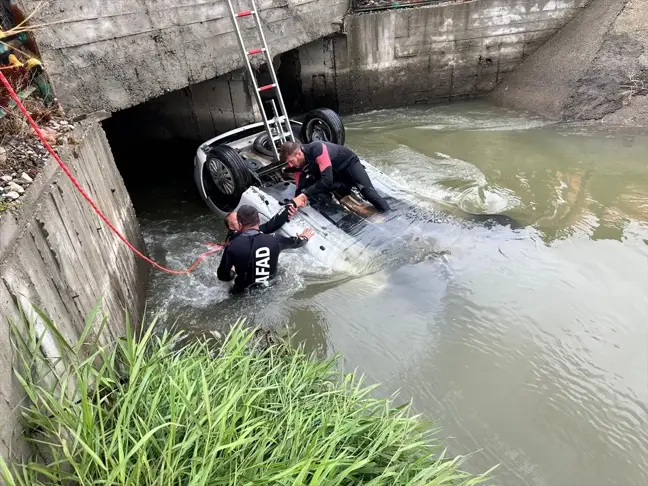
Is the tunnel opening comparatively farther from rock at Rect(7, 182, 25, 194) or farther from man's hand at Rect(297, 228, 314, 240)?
rock at Rect(7, 182, 25, 194)

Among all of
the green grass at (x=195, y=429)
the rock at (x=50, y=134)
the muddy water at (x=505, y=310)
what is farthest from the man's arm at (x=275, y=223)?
the green grass at (x=195, y=429)

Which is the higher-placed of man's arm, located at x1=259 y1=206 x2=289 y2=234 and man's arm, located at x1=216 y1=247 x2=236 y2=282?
man's arm, located at x1=259 y1=206 x2=289 y2=234

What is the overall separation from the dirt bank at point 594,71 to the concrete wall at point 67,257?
344 inches

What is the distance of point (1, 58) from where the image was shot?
4.12 metres

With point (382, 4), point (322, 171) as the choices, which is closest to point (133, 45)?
point (322, 171)

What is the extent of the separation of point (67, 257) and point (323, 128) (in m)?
4.36

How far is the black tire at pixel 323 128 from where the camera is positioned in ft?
21.1

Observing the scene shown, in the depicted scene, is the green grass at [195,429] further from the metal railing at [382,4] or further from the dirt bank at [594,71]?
the metal railing at [382,4]

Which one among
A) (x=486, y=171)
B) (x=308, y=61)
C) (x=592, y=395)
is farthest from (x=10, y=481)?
(x=308, y=61)

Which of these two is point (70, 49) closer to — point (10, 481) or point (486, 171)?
point (10, 481)

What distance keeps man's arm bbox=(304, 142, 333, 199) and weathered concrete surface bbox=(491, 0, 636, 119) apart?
6476 millimetres

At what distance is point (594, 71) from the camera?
9.36 m

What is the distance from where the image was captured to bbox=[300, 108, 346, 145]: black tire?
6.44m

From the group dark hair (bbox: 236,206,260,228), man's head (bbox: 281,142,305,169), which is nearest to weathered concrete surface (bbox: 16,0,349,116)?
man's head (bbox: 281,142,305,169)
